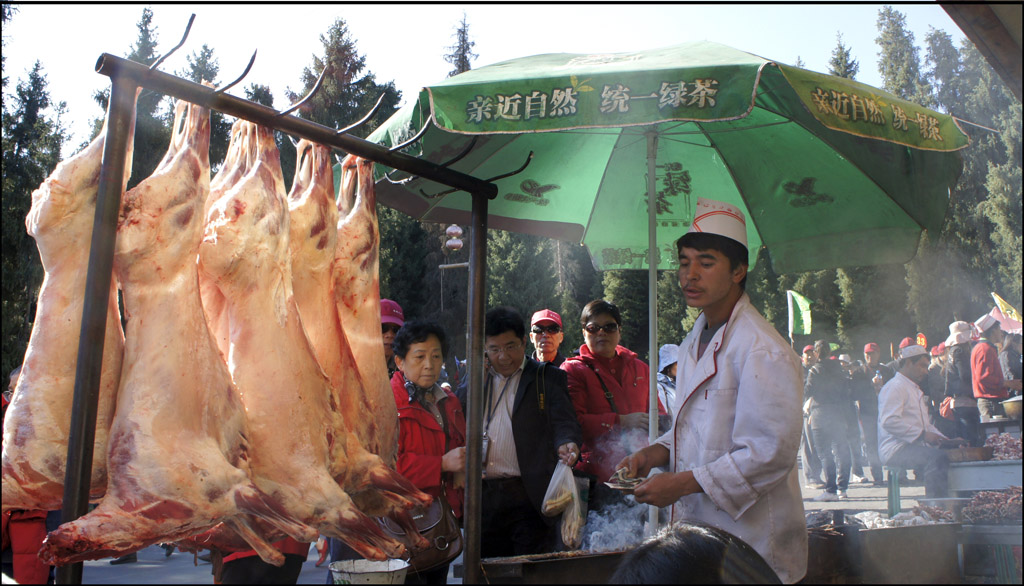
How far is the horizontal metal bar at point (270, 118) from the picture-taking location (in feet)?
5.82

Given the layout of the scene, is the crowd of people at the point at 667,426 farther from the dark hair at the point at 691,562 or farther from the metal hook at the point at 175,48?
the metal hook at the point at 175,48

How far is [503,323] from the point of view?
3.94 metres

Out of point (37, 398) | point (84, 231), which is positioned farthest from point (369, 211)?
point (37, 398)

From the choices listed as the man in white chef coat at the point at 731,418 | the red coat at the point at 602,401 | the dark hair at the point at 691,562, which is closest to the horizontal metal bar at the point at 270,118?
the man in white chef coat at the point at 731,418

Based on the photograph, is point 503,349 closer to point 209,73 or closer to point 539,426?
point 539,426

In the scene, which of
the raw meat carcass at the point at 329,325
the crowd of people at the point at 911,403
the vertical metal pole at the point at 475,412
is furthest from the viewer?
the crowd of people at the point at 911,403

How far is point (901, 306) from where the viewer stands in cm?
2345

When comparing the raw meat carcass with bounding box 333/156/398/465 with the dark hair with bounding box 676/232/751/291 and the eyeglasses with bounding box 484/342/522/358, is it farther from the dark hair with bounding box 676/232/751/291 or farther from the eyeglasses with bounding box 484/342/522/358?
the eyeglasses with bounding box 484/342/522/358

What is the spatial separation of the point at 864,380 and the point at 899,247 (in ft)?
26.7

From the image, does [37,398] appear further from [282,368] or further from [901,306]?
[901,306]

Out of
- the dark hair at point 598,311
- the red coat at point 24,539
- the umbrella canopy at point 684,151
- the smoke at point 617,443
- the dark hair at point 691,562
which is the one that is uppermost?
the umbrella canopy at point 684,151

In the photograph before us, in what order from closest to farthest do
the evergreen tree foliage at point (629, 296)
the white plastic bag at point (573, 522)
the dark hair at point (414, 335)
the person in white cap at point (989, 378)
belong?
1. the white plastic bag at point (573, 522)
2. the dark hair at point (414, 335)
3. the person in white cap at point (989, 378)
4. the evergreen tree foliage at point (629, 296)

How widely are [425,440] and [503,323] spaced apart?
32.1 inches

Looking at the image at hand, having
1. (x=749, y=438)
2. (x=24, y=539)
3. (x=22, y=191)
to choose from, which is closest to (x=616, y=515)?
(x=749, y=438)
